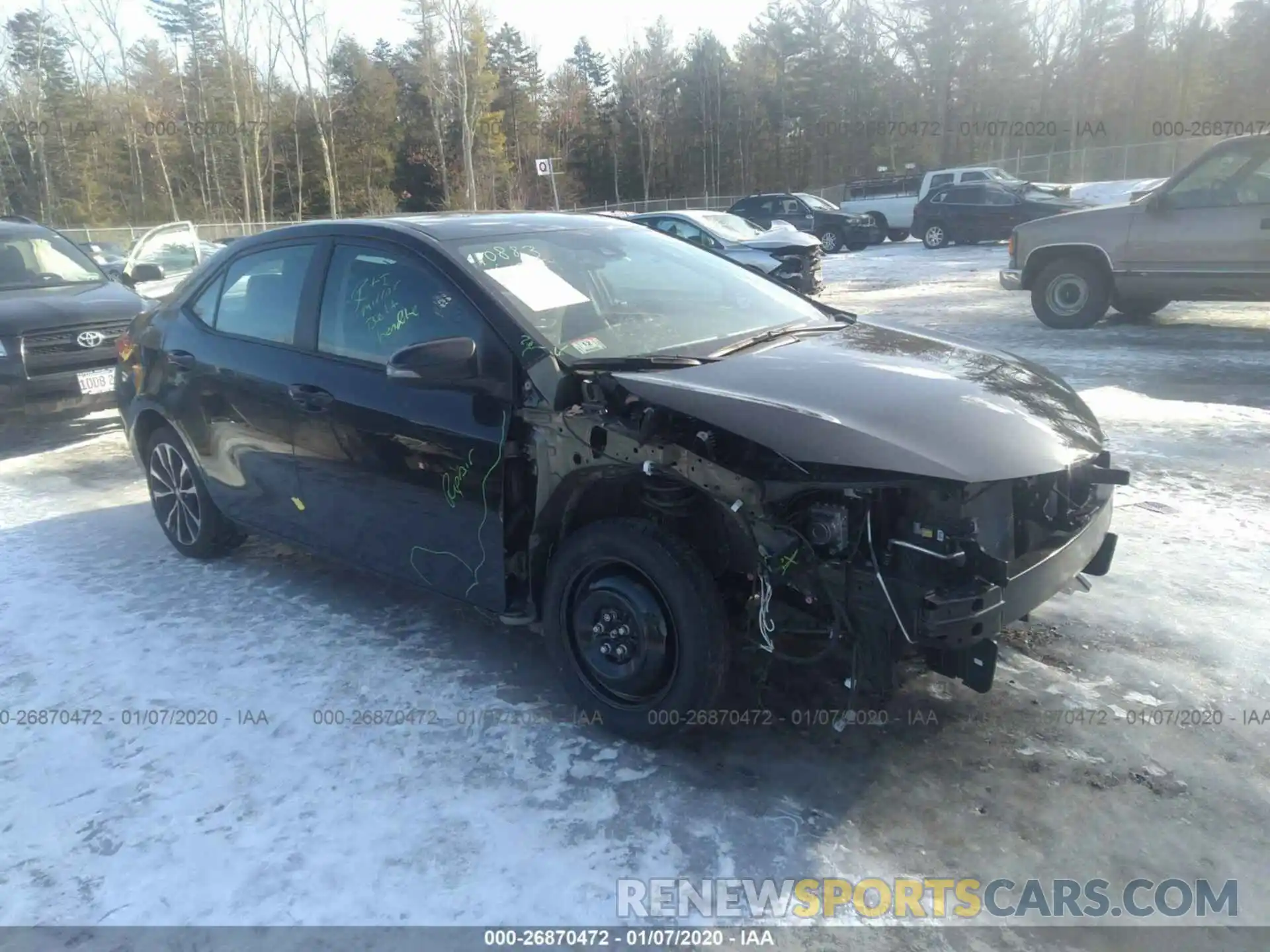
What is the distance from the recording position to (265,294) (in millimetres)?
4465

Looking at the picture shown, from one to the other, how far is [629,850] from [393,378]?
1821 mm

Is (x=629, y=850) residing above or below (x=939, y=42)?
below

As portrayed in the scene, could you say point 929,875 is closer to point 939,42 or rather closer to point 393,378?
point 393,378

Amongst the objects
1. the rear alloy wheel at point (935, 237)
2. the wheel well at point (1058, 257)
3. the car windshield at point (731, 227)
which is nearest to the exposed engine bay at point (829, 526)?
the wheel well at point (1058, 257)

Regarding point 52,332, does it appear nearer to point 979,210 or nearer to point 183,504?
point 183,504

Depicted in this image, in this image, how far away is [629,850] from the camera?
2.72 metres

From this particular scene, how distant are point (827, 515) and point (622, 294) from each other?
5.15 ft

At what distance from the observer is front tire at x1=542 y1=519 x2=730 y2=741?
2926mm

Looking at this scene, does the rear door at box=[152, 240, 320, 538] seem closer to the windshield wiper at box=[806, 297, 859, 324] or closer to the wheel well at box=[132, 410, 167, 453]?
the wheel well at box=[132, 410, 167, 453]

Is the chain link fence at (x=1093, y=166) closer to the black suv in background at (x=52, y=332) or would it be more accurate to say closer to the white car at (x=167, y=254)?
the white car at (x=167, y=254)

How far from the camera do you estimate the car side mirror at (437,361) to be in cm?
323

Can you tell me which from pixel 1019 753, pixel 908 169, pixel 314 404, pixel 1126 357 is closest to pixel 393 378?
pixel 314 404

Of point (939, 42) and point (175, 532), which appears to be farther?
point (939, 42)

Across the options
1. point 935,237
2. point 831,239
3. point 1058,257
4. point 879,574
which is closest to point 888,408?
point 879,574
